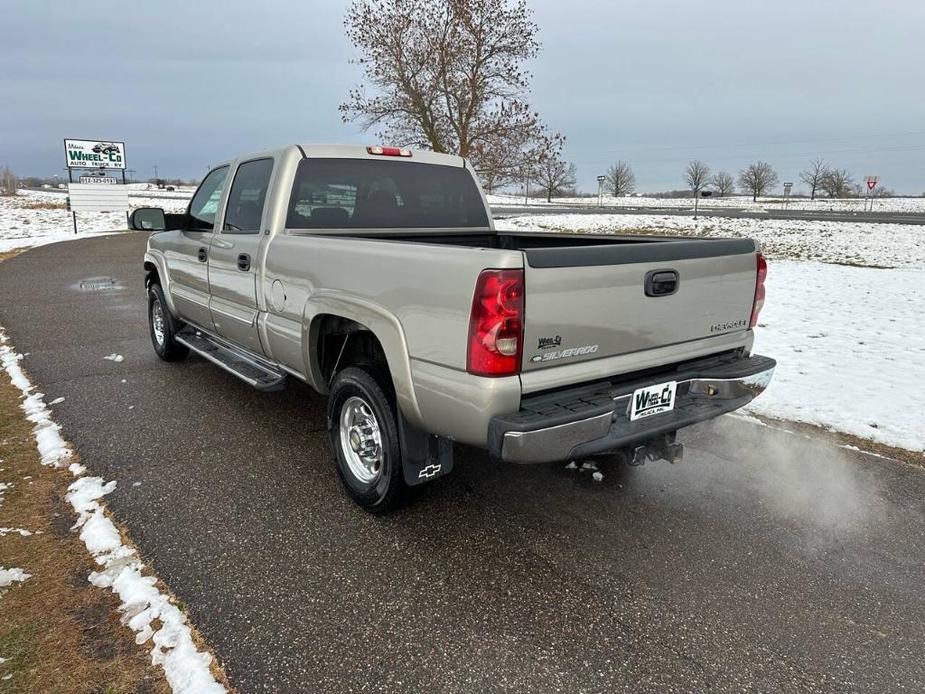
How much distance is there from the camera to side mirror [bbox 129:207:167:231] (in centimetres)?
518

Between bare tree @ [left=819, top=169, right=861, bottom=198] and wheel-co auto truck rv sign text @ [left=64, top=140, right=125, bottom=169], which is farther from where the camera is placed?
bare tree @ [left=819, top=169, right=861, bottom=198]

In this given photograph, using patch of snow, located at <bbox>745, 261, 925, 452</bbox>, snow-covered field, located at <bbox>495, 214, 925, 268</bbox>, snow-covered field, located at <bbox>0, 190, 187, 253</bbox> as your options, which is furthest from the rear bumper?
snow-covered field, located at <bbox>0, 190, 187, 253</bbox>

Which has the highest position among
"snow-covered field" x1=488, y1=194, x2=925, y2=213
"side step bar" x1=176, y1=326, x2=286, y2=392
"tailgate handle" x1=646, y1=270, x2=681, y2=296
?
"snow-covered field" x1=488, y1=194, x2=925, y2=213

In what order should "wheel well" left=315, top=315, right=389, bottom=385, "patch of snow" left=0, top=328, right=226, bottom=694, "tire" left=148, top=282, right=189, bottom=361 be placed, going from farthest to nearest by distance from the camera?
"tire" left=148, top=282, right=189, bottom=361 < "wheel well" left=315, top=315, right=389, bottom=385 < "patch of snow" left=0, top=328, right=226, bottom=694

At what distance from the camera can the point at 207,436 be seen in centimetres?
440

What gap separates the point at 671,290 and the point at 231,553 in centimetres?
248

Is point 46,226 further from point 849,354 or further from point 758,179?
point 758,179

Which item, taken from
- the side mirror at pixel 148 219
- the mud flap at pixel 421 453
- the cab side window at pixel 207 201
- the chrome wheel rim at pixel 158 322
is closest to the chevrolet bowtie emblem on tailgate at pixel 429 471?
the mud flap at pixel 421 453

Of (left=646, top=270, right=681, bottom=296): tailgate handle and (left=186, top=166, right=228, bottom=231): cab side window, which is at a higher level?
(left=186, top=166, right=228, bottom=231): cab side window

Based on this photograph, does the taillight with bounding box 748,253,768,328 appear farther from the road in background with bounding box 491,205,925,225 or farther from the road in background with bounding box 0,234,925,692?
the road in background with bounding box 491,205,925,225

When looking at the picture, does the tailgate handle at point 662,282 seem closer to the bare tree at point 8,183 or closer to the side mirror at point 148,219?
the side mirror at point 148,219

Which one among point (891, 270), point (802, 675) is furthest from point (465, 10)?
point (802, 675)

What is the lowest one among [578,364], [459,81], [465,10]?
[578,364]

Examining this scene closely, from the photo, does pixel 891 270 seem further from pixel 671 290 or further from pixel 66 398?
pixel 66 398
